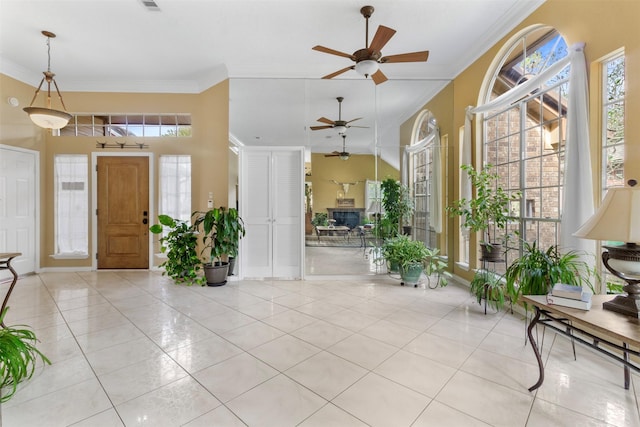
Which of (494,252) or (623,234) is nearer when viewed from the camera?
(623,234)

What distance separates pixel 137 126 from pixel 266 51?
2.89 meters

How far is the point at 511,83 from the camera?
3.62 m

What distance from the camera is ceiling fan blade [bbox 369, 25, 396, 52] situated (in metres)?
2.56

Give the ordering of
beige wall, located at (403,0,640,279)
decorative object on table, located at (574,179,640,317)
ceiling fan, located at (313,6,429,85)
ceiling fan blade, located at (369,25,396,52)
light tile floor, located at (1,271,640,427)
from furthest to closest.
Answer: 1. ceiling fan, located at (313,6,429,85)
2. ceiling fan blade, located at (369,25,396,52)
3. beige wall, located at (403,0,640,279)
4. light tile floor, located at (1,271,640,427)
5. decorative object on table, located at (574,179,640,317)

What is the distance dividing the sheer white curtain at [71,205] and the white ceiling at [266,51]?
46.2 inches

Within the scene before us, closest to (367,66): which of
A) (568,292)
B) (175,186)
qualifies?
(568,292)

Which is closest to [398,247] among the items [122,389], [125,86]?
[122,389]

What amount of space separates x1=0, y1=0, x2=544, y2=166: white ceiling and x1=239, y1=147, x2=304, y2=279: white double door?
1.09ft

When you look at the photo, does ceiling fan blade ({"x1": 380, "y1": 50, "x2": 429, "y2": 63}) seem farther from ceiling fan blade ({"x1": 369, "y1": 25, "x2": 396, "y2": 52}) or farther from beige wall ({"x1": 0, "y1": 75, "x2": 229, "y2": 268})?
beige wall ({"x1": 0, "y1": 75, "x2": 229, "y2": 268})

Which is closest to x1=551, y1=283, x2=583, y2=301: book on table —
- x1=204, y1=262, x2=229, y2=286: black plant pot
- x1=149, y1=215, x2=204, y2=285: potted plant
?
x1=204, y1=262, x2=229, y2=286: black plant pot

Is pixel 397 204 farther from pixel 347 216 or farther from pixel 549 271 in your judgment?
pixel 549 271

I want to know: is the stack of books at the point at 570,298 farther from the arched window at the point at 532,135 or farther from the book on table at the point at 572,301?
the arched window at the point at 532,135

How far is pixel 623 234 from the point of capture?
5.31 feet

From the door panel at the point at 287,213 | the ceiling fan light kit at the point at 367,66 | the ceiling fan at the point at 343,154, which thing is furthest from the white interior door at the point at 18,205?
the ceiling fan light kit at the point at 367,66
